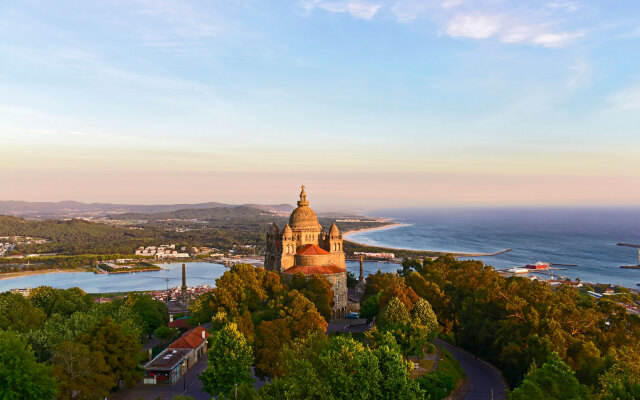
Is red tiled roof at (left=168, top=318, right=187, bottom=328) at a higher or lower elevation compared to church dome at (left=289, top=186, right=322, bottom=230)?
lower

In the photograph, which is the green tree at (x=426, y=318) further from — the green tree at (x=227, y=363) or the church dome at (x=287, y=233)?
the church dome at (x=287, y=233)

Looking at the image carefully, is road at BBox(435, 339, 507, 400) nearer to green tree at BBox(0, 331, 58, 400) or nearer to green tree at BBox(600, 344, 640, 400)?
green tree at BBox(600, 344, 640, 400)

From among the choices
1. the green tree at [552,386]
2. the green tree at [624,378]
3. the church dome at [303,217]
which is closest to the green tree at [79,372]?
the green tree at [552,386]

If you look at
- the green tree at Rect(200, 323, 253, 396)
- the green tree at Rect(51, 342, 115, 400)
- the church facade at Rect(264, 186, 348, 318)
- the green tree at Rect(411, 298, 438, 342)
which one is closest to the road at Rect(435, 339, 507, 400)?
the green tree at Rect(411, 298, 438, 342)

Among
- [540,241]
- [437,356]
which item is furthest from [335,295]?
[540,241]

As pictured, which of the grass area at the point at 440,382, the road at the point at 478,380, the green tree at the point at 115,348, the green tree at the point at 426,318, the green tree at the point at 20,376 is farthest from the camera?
the green tree at the point at 426,318

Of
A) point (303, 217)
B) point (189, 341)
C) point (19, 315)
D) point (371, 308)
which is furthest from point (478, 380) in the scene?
point (19, 315)
